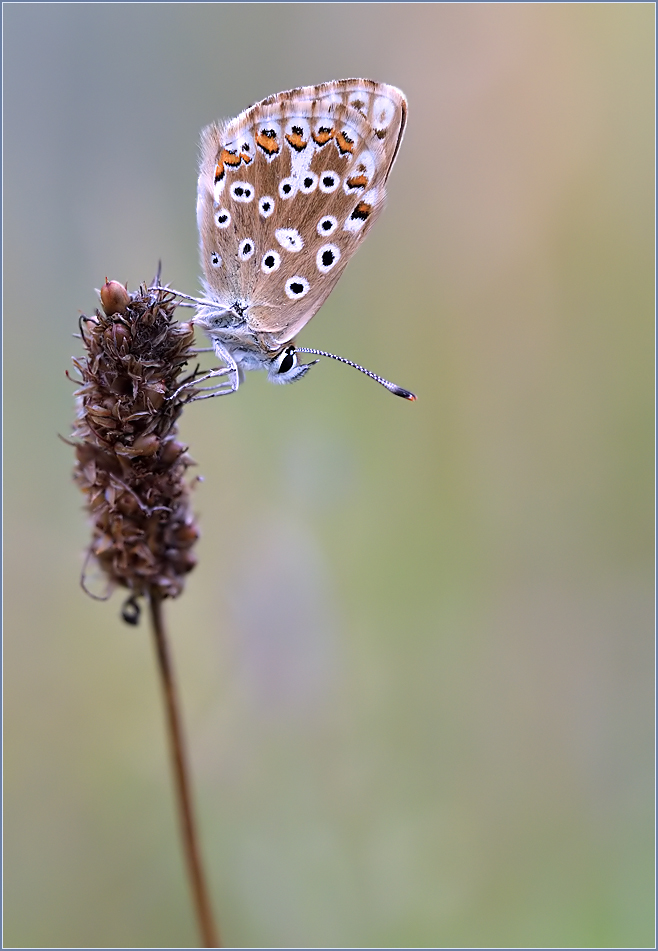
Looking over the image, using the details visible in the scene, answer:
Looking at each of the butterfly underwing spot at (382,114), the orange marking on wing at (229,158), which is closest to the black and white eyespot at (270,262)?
the orange marking on wing at (229,158)

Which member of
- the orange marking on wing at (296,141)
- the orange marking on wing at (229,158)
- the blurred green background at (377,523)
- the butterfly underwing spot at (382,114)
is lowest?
the blurred green background at (377,523)

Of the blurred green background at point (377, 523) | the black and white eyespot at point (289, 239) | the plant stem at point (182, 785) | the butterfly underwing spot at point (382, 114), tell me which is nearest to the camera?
the plant stem at point (182, 785)

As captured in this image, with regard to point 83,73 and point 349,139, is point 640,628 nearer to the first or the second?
point 349,139

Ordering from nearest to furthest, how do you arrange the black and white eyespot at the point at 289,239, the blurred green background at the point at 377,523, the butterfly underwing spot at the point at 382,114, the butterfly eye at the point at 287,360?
the butterfly underwing spot at the point at 382,114, the black and white eyespot at the point at 289,239, the butterfly eye at the point at 287,360, the blurred green background at the point at 377,523

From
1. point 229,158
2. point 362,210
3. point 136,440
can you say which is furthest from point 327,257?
point 136,440

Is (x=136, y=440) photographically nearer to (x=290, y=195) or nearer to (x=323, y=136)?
(x=290, y=195)

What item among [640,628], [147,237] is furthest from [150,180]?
[640,628]

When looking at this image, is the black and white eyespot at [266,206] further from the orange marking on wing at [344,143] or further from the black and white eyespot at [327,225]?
the orange marking on wing at [344,143]

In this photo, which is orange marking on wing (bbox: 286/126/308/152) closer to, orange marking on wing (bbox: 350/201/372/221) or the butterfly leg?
orange marking on wing (bbox: 350/201/372/221)
